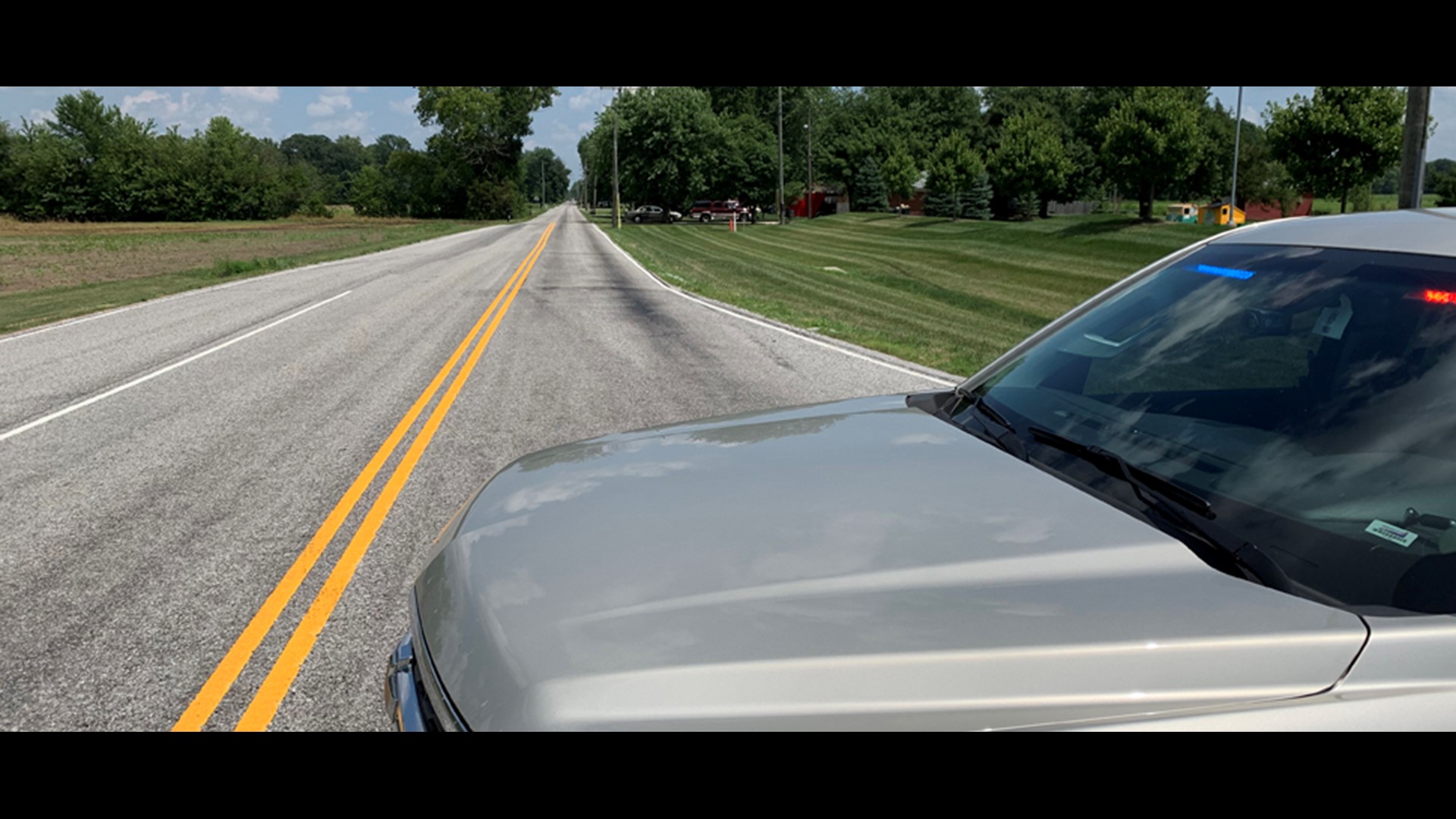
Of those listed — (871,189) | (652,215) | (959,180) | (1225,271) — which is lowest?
(1225,271)

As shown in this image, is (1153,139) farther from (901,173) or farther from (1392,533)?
(1392,533)

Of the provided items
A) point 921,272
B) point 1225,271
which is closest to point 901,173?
point 921,272

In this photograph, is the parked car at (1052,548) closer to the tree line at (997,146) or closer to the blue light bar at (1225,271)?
the blue light bar at (1225,271)

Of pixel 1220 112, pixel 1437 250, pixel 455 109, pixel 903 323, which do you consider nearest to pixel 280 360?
pixel 903 323

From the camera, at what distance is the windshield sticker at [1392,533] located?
A: 1975 millimetres

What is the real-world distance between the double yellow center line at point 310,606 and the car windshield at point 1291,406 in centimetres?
278

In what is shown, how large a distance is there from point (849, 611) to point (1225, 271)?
1.99 metres

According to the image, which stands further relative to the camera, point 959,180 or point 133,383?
point 959,180

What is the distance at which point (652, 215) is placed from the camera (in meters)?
82.2

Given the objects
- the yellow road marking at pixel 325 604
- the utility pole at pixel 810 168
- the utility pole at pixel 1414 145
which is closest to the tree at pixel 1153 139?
the utility pole at pixel 810 168
